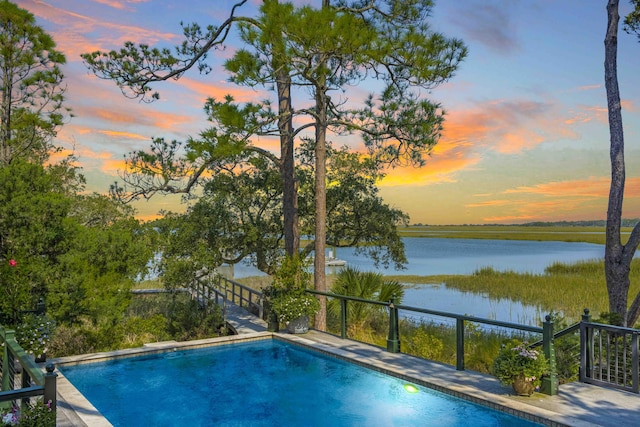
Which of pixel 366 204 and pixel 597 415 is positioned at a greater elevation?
pixel 366 204

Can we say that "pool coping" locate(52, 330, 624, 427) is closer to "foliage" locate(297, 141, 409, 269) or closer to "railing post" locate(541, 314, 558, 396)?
"railing post" locate(541, 314, 558, 396)

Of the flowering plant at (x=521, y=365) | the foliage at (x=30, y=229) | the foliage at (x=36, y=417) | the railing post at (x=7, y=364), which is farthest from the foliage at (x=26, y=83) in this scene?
the flowering plant at (x=521, y=365)

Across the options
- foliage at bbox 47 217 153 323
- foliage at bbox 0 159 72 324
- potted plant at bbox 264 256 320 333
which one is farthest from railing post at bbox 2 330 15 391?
potted plant at bbox 264 256 320 333

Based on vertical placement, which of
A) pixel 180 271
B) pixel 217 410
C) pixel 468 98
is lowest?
pixel 217 410

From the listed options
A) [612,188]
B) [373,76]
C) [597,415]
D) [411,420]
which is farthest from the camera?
[373,76]

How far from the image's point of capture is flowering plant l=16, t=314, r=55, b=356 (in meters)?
8.73

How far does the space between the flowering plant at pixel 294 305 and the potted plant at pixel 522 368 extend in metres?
5.26

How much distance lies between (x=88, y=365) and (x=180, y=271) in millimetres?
3564

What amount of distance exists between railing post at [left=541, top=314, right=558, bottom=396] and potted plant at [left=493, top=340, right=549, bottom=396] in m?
0.13

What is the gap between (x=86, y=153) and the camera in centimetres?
2297

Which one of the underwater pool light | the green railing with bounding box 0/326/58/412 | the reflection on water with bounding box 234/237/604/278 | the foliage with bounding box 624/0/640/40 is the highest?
the foliage with bounding box 624/0/640/40

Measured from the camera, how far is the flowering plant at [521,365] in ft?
22.9

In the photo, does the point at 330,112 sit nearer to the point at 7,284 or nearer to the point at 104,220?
the point at 104,220

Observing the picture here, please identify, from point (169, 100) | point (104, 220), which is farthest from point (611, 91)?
point (104, 220)
